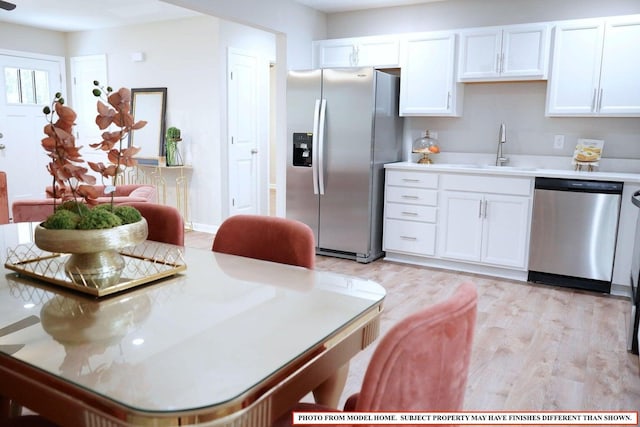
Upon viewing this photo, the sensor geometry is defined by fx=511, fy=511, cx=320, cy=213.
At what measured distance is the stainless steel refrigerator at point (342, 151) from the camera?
452cm

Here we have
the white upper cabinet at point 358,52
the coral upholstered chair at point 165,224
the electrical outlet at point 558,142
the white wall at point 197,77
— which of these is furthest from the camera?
the white wall at point 197,77

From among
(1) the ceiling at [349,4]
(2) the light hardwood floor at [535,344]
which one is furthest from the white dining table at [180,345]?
(1) the ceiling at [349,4]

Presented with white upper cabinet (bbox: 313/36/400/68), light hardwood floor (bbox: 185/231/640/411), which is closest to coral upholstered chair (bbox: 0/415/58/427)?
light hardwood floor (bbox: 185/231/640/411)

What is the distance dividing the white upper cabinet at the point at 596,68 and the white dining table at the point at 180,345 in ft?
11.0

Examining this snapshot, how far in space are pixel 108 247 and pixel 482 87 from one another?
407 cm

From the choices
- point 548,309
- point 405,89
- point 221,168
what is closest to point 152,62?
point 221,168

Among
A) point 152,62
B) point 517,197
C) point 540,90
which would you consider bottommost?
point 517,197

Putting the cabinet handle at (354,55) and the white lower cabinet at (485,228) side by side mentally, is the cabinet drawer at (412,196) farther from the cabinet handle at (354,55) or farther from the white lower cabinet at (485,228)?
the cabinet handle at (354,55)

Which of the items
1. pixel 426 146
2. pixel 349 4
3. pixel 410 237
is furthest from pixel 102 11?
pixel 410 237

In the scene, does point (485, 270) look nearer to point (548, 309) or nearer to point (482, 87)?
point (548, 309)

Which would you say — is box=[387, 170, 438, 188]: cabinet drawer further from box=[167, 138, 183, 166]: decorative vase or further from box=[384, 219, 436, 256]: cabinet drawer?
box=[167, 138, 183, 166]: decorative vase

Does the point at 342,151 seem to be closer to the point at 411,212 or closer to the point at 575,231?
the point at 411,212

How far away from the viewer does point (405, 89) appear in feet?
15.4

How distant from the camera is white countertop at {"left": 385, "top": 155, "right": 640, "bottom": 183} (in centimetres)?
384
